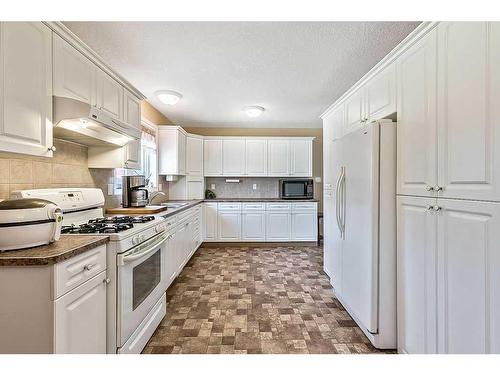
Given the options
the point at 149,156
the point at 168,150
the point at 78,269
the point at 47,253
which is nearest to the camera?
the point at 47,253

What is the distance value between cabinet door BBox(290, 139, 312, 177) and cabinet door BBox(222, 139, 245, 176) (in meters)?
1.04

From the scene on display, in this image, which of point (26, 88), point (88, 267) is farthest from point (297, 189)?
point (26, 88)

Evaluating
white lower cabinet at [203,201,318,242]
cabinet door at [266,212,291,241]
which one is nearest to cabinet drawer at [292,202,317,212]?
white lower cabinet at [203,201,318,242]

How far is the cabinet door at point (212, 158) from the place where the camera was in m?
5.20

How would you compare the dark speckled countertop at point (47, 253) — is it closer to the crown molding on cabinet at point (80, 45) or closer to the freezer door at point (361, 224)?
the crown molding on cabinet at point (80, 45)

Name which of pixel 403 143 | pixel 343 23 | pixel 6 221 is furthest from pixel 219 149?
pixel 6 221

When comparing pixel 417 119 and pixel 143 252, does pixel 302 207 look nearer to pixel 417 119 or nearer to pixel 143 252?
pixel 417 119

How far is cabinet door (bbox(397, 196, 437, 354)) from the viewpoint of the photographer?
144 cm

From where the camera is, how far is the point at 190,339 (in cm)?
199

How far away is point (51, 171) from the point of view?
193 cm

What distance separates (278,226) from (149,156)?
268cm

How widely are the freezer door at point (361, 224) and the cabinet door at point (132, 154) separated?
2164 millimetres

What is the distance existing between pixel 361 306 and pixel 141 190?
254 centimetres

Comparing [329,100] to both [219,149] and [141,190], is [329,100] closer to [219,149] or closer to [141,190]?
[219,149]
